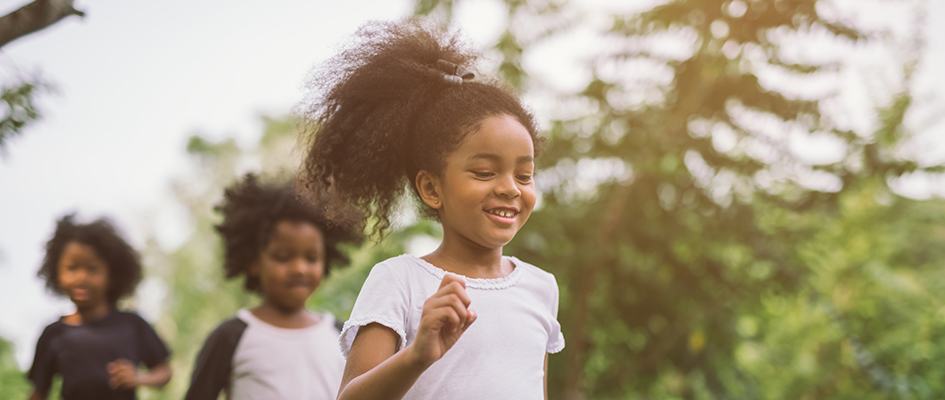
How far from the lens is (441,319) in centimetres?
166

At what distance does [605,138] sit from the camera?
627cm

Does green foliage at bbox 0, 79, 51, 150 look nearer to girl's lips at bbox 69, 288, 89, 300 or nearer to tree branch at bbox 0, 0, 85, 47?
tree branch at bbox 0, 0, 85, 47

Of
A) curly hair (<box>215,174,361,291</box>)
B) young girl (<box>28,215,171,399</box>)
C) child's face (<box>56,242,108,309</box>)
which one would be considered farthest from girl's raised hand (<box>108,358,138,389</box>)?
curly hair (<box>215,174,361,291</box>)

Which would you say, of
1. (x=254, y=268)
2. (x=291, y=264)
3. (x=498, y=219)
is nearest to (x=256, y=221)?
(x=254, y=268)

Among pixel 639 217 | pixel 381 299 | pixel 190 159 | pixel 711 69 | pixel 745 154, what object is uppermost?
pixel 190 159

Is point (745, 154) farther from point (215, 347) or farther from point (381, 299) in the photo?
point (381, 299)

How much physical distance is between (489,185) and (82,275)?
297 centimetres

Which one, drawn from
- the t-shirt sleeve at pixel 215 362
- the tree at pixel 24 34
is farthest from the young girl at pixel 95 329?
the tree at pixel 24 34

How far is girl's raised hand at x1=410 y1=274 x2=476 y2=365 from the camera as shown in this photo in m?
1.66

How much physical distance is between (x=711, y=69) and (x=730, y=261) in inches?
53.2

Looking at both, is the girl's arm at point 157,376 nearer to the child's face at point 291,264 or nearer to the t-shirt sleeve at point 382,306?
the child's face at point 291,264

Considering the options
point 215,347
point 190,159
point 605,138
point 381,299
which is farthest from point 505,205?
point 190,159

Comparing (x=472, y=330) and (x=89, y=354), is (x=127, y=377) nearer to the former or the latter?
(x=89, y=354)

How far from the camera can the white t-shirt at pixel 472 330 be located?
76.5 inches
